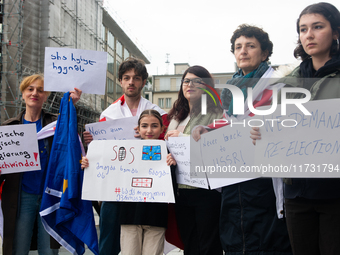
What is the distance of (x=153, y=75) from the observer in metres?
55.5

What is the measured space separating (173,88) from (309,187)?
52.3 m

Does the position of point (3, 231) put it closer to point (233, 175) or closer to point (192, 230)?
point (192, 230)

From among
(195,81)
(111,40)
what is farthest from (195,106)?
(111,40)

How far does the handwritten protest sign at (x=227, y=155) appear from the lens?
8.19 ft

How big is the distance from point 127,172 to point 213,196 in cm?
77

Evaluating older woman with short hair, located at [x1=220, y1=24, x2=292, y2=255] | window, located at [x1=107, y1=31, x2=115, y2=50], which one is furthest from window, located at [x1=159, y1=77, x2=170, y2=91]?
older woman with short hair, located at [x1=220, y1=24, x2=292, y2=255]

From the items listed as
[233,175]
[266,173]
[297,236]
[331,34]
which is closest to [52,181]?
[233,175]

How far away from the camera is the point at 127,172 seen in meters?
2.97

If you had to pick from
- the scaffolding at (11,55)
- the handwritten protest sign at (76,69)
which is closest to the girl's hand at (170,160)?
the handwritten protest sign at (76,69)

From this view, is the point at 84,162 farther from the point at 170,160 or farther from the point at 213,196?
the point at 213,196

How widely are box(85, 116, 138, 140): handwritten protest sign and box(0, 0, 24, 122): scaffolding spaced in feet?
47.2

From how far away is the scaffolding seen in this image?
53.9ft

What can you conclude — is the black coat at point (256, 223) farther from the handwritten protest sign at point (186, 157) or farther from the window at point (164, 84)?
the window at point (164, 84)

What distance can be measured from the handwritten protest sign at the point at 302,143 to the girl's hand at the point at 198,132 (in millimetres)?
616
